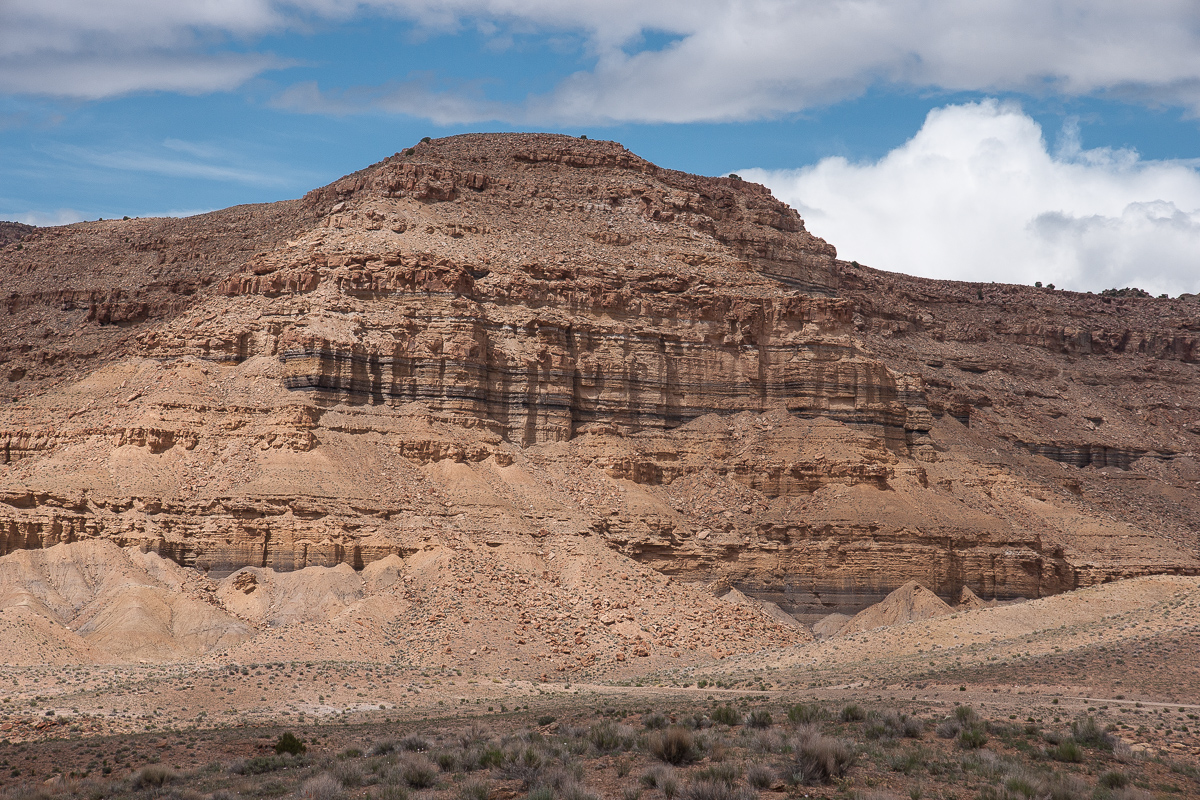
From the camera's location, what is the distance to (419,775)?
67.3ft

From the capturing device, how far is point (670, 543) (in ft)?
176

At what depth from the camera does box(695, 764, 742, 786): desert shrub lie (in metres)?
19.0

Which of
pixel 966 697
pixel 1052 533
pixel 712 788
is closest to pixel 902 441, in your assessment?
pixel 1052 533

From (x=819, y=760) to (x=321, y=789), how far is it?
7.84m

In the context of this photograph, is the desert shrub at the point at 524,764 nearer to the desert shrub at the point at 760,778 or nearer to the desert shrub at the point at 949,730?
the desert shrub at the point at 760,778

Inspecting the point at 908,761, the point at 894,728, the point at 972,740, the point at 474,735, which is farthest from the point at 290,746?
the point at 972,740

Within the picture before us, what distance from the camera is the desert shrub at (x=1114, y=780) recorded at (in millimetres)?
19719

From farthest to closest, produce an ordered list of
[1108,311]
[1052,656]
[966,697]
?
[1108,311]
[1052,656]
[966,697]

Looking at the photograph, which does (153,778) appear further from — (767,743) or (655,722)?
(767,743)

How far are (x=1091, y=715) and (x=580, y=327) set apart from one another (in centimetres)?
3691

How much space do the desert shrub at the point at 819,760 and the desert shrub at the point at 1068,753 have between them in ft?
13.0

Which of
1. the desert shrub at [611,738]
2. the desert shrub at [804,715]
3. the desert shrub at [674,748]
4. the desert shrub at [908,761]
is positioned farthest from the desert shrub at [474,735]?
the desert shrub at [908,761]

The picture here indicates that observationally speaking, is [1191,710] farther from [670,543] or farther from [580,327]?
[580,327]

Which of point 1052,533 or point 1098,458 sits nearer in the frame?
point 1052,533
